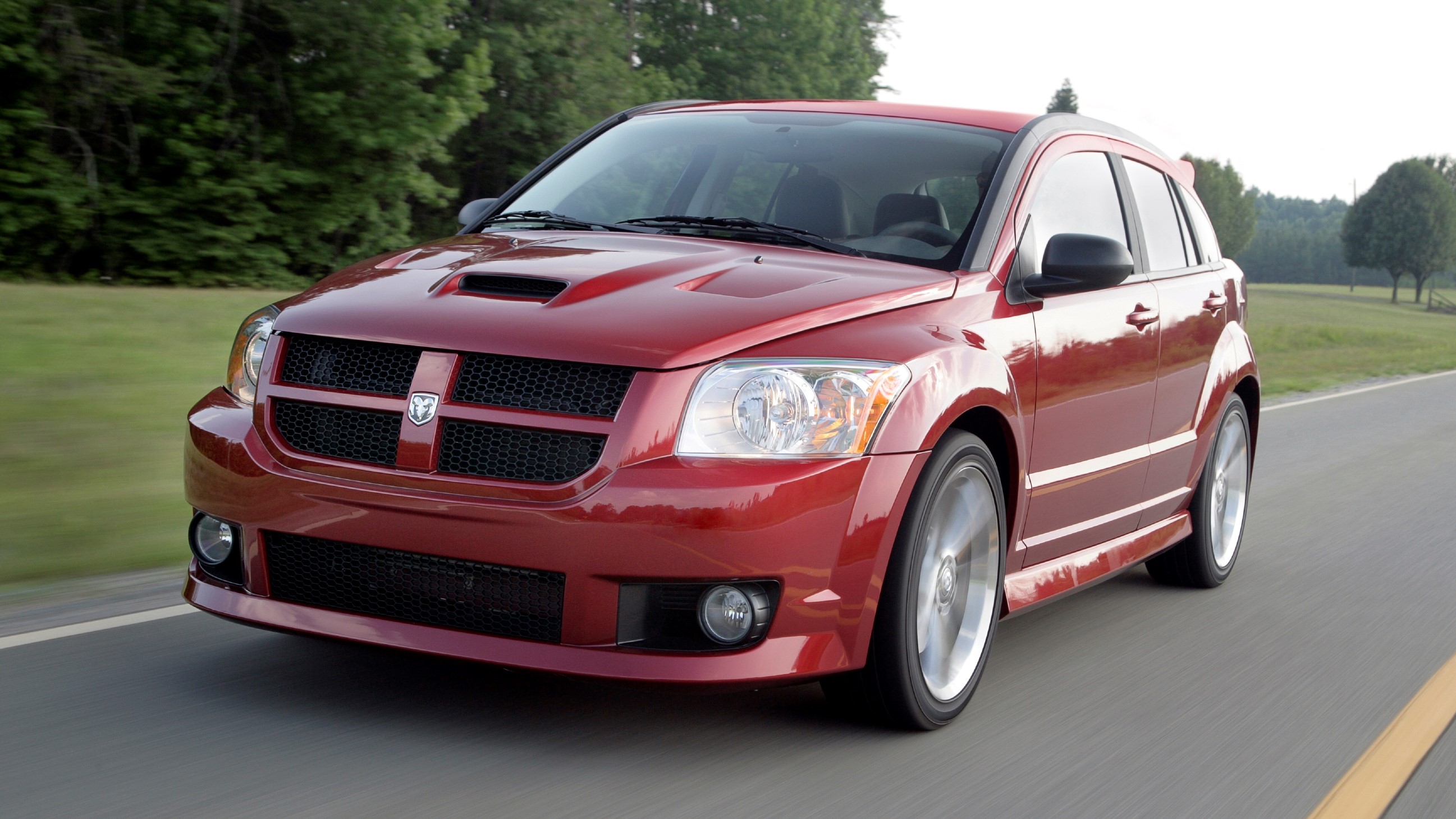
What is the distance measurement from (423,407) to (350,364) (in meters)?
0.31

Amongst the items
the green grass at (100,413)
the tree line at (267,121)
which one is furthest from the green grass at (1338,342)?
the tree line at (267,121)

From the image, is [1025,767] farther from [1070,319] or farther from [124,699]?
[124,699]

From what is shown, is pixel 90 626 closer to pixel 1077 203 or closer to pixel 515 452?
pixel 515 452

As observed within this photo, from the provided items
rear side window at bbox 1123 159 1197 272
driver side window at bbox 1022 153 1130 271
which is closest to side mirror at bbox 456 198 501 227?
driver side window at bbox 1022 153 1130 271

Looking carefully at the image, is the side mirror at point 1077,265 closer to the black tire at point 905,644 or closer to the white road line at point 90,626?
the black tire at point 905,644

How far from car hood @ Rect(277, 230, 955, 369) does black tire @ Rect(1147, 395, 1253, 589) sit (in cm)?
241

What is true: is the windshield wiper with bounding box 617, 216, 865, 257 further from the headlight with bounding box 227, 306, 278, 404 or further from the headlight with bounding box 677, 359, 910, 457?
the headlight with bounding box 227, 306, 278, 404

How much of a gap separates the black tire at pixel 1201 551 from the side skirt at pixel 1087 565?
134 millimetres

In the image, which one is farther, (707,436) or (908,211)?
(908,211)

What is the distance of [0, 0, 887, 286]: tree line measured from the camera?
56.0ft

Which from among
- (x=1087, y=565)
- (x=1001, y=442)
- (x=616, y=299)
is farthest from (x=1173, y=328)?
(x=616, y=299)

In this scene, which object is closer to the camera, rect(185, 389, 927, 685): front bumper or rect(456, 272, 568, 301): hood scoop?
rect(185, 389, 927, 685): front bumper

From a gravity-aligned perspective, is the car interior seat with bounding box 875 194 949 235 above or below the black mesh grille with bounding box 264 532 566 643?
above

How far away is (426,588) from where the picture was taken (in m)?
3.60
